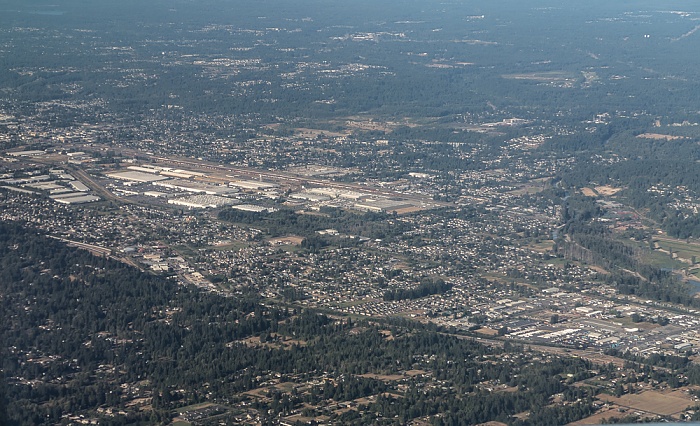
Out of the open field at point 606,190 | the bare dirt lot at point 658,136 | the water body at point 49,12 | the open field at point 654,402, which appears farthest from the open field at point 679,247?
the water body at point 49,12

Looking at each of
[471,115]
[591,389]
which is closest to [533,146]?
[471,115]

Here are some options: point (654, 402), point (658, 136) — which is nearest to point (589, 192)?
point (658, 136)

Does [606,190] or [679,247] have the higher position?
[679,247]

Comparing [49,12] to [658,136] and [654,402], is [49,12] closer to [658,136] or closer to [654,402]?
[658,136]

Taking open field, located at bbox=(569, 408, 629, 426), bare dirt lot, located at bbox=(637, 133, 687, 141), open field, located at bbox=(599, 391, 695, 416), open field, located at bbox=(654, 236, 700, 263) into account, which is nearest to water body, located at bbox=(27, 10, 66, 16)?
bare dirt lot, located at bbox=(637, 133, 687, 141)

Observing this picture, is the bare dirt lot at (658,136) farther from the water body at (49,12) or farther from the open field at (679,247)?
the water body at (49,12)

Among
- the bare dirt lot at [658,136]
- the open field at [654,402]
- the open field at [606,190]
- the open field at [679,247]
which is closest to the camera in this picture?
the open field at [654,402]

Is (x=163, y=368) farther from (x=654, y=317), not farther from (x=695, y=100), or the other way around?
(x=695, y=100)

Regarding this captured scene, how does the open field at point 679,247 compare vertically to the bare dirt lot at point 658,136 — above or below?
above

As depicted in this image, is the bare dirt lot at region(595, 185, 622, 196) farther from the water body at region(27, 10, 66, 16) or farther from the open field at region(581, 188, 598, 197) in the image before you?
the water body at region(27, 10, 66, 16)

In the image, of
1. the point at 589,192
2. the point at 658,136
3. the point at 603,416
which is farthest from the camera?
the point at 658,136

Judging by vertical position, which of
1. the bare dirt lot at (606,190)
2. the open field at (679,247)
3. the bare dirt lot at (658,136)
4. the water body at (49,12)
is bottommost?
the bare dirt lot at (658,136)
